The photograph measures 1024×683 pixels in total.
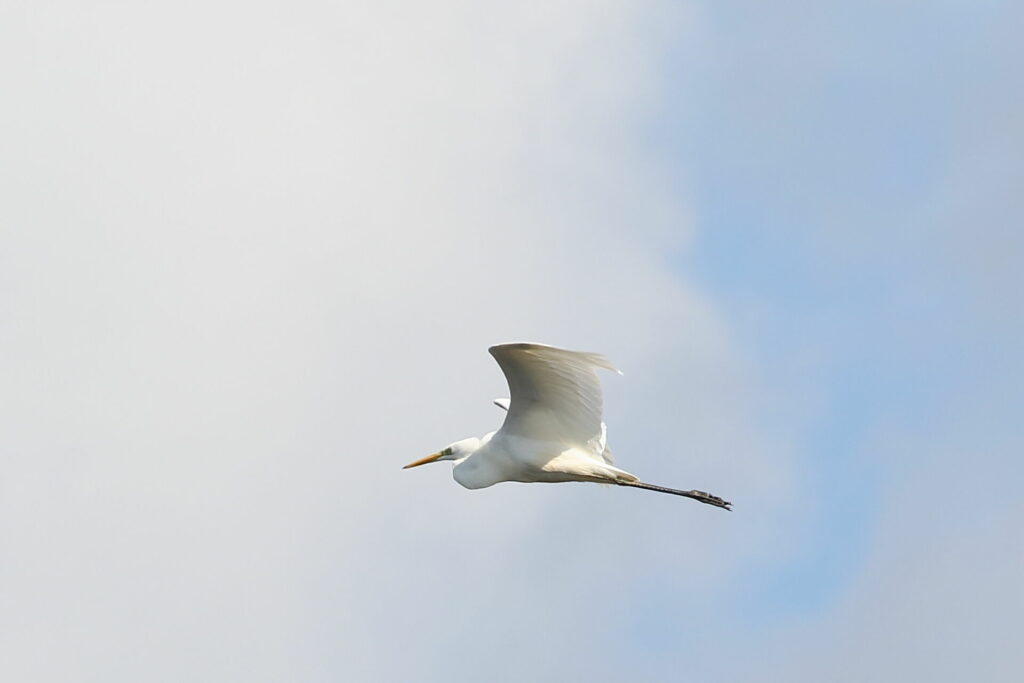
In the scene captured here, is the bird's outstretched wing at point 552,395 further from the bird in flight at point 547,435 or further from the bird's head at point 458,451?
the bird's head at point 458,451

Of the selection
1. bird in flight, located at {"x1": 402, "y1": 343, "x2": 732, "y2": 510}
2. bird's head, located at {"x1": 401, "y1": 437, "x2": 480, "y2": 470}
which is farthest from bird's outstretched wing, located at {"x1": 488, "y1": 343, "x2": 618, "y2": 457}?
bird's head, located at {"x1": 401, "y1": 437, "x2": 480, "y2": 470}

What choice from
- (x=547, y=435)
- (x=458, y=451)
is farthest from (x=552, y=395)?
(x=458, y=451)

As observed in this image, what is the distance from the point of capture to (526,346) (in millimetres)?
17062

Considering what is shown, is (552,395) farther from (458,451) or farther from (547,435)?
(458,451)

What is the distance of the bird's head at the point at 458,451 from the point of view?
72.4ft

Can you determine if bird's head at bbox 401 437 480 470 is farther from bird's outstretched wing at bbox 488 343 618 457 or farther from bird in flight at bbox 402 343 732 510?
bird's outstretched wing at bbox 488 343 618 457

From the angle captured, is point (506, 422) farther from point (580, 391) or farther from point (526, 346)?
point (526, 346)

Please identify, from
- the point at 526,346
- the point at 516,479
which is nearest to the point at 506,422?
the point at 516,479

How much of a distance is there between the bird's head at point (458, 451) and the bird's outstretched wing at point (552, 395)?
177cm

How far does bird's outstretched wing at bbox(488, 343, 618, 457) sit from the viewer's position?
58.4 ft

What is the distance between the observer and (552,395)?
19.2 meters

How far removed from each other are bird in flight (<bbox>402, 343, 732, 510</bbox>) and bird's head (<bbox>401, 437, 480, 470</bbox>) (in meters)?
0.02

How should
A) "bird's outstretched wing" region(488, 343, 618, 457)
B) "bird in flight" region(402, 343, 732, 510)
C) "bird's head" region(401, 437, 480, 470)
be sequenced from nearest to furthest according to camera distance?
"bird's outstretched wing" region(488, 343, 618, 457) < "bird in flight" region(402, 343, 732, 510) < "bird's head" region(401, 437, 480, 470)

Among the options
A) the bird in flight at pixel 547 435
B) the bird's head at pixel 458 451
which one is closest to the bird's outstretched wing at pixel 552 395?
the bird in flight at pixel 547 435
